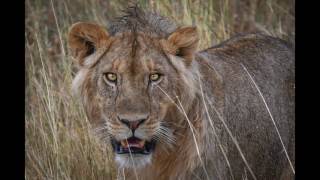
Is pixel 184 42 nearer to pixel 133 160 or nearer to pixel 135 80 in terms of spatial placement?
pixel 135 80

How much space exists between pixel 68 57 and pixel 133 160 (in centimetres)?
174

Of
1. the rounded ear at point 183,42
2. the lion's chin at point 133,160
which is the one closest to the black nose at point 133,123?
the lion's chin at point 133,160

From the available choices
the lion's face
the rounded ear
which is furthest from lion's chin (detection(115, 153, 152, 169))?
Answer: the rounded ear

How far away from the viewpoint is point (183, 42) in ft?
17.0

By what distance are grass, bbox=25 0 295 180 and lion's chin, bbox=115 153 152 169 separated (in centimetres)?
34

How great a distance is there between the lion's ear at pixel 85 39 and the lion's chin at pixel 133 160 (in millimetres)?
635

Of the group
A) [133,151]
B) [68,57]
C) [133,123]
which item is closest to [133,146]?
[133,151]

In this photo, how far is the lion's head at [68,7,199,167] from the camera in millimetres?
4996

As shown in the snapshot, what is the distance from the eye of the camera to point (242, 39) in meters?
5.93

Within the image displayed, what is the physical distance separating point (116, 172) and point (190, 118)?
2.32 ft

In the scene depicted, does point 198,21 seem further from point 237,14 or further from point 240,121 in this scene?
point 240,121

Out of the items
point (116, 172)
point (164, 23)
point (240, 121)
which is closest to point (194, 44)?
point (164, 23)

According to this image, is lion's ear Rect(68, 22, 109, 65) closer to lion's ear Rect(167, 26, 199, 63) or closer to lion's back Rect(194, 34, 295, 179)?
lion's ear Rect(167, 26, 199, 63)

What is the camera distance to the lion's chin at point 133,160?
5113 millimetres
